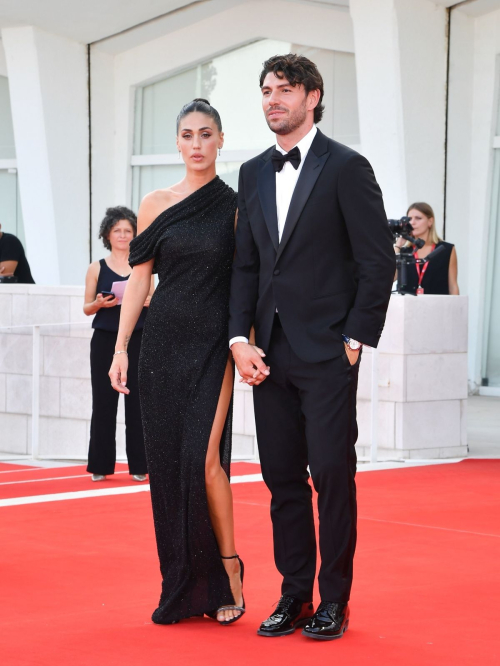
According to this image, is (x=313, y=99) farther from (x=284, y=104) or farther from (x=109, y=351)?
(x=109, y=351)

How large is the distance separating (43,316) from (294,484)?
23.6 feet

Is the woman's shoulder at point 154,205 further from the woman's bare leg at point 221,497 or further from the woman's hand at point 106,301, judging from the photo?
the woman's hand at point 106,301

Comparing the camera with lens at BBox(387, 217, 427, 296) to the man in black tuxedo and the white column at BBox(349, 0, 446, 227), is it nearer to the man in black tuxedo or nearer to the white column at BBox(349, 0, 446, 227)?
the white column at BBox(349, 0, 446, 227)

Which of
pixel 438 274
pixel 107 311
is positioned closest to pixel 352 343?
pixel 107 311

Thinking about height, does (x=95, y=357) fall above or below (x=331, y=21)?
below

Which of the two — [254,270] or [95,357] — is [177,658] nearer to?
[254,270]

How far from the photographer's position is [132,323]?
3861 mm

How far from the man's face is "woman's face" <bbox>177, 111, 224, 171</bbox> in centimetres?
40

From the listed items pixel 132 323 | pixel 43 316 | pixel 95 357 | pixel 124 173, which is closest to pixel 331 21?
pixel 124 173

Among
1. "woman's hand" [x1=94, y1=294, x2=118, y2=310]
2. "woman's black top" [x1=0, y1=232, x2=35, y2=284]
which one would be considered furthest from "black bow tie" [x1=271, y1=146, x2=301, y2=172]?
"woman's black top" [x1=0, y1=232, x2=35, y2=284]

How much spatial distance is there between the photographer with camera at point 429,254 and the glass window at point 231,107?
15.8ft

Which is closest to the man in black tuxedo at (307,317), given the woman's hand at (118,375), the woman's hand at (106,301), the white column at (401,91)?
the woman's hand at (118,375)

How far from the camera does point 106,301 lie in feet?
23.7

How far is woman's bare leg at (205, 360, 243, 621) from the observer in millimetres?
3578
